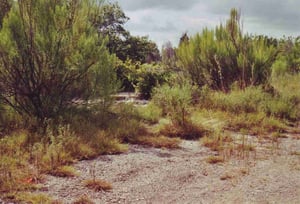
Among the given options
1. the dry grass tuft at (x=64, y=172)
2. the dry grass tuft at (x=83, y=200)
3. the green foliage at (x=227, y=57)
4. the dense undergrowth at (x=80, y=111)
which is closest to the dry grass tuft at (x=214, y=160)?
the dense undergrowth at (x=80, y=111)

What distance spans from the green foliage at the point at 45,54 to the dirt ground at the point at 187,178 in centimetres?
194

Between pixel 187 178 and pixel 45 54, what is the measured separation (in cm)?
353

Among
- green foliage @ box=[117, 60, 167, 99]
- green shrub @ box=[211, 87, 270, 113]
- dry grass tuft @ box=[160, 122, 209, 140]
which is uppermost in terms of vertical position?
green foliage @ box=[117, 60, 167, 99]

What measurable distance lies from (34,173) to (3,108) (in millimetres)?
2892

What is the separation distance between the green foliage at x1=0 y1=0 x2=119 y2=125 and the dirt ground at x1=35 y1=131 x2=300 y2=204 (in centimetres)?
194

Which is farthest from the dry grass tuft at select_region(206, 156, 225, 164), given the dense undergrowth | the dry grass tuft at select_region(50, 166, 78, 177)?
the dry grass tuft at select_region(50, 166, 78, 177)

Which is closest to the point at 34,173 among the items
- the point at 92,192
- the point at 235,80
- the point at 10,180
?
the point at 10,180

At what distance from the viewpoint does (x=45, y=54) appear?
7.38 meters

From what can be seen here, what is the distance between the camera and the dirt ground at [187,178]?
475 cm

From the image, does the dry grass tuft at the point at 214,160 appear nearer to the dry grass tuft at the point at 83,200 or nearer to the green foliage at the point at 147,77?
the dry grass tuft at the point at 83,200

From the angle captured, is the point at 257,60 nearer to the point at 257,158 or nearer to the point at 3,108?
the point at 257,158

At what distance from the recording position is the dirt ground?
4746 mm

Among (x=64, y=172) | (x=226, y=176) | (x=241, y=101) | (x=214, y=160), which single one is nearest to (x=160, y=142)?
(x=214, y=160)

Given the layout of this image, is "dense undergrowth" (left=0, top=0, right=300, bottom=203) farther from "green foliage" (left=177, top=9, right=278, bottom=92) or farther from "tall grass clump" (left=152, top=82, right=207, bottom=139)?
"green foliage" (left=177, top=9, right=278, bottom=92)
